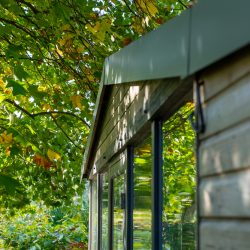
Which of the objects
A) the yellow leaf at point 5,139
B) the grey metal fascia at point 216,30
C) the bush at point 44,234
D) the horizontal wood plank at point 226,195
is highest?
the yellow leaf at point 5,139

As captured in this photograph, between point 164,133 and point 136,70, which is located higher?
point 136,70

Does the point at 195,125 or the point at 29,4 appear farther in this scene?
the point at 29,4

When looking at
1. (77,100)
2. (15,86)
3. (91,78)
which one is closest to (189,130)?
(15,86)

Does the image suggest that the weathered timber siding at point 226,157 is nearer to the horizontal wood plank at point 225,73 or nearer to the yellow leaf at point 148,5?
the horizontal wood plank at point 225,73

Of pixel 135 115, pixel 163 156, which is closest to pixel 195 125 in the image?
pixel 163 156

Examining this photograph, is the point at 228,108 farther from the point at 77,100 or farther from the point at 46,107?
the point at 46,107

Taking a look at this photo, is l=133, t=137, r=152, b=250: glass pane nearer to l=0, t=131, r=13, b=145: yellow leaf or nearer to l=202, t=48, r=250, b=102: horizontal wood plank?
l=202, t=48, r=250, b=102: horizontal wood plank

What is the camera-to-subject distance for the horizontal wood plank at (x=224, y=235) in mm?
1869

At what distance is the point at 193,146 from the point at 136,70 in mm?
665

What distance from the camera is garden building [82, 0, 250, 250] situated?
1919 mm

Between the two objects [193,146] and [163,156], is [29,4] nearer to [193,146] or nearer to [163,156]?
[163,156]

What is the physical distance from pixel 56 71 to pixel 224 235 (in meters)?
8.18

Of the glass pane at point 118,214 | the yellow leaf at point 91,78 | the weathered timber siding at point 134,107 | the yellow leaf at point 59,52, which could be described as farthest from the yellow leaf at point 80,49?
the glass pane at point 118,214

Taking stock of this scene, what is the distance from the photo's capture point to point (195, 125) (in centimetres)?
240
